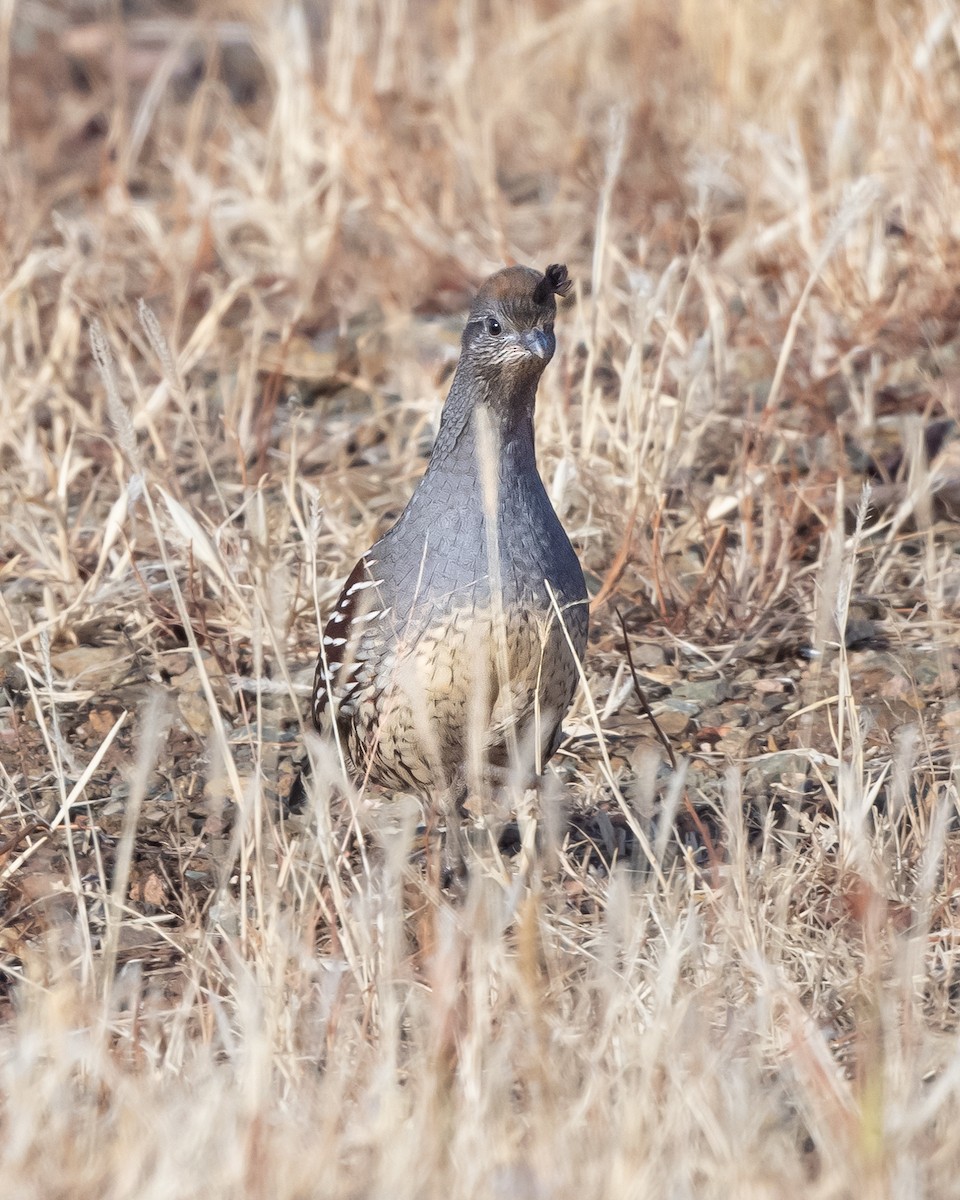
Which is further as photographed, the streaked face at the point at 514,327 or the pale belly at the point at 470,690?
the streaked face at the point at 514,327

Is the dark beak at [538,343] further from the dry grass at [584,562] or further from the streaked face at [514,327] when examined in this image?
the dry grass at [584,562]

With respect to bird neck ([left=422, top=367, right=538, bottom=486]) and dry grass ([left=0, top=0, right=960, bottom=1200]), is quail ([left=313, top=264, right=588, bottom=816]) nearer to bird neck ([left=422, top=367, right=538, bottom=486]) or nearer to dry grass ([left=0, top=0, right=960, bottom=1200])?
bird neck ([left=422, top=367, right=538, bottom=486])

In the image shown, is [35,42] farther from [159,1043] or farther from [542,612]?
[159,1043]

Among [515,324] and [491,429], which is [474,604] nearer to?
[491,429]

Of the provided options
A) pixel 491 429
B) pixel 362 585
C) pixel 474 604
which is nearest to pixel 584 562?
pixel 362 585

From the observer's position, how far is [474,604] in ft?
11.8

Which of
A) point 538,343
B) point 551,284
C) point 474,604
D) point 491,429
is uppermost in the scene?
point 551,284

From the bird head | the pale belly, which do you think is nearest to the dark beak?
the bird head

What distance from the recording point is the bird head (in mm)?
3732

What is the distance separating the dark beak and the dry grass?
689 millimetres

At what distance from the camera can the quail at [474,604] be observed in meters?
3.58

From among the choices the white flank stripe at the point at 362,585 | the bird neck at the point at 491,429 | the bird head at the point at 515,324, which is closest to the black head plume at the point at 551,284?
the bird head at the point at 515,324

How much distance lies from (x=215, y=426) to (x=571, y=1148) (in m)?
3.82

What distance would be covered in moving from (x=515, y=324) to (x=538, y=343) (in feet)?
0.26
